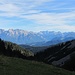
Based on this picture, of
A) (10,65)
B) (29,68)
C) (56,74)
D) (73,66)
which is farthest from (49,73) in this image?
(73,66)

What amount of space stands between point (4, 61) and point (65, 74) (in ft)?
26.7

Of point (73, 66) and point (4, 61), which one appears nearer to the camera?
point (4, 61)

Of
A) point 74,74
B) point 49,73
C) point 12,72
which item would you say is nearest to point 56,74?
point 49,73

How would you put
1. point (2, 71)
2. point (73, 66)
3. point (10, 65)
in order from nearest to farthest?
point (2, 71) < point (10, 65) < point (73, 66)

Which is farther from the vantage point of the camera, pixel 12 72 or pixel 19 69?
pixel 19 69

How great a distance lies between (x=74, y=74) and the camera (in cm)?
2964

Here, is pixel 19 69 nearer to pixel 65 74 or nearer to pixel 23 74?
pixel 23 74

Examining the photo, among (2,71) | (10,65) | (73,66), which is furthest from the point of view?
(73,66)

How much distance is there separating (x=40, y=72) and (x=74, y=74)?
4.36 metres

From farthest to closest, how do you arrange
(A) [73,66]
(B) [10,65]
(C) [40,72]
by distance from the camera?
(A) [73,66] < (B) [10,65] < (C) [40,72]

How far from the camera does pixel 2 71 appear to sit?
26031 millimetres

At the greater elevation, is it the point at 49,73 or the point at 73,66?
the point at 49,73

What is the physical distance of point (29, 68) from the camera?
98.1 feet

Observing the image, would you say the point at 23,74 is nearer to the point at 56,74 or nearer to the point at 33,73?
the point at 33,73
